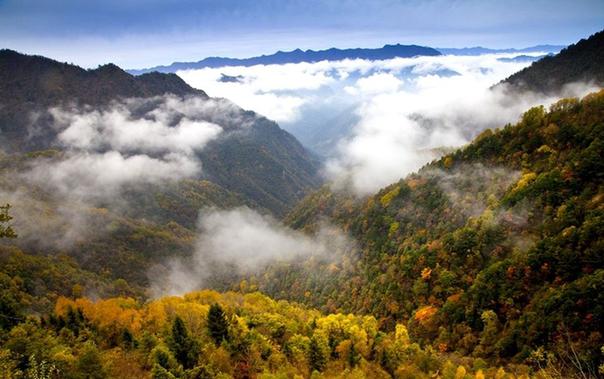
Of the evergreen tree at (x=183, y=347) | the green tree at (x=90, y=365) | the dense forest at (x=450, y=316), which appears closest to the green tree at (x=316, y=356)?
the dense forest at (x=450, y=316)

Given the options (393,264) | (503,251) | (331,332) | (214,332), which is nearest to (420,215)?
(393,264)

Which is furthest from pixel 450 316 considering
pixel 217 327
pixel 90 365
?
pixel 90 365

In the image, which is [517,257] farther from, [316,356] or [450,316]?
[316,356]

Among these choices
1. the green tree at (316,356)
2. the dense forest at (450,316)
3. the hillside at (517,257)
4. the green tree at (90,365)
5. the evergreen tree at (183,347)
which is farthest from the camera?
the hillside at (517,257)

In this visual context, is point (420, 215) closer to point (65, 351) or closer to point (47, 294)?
point (65, 351)

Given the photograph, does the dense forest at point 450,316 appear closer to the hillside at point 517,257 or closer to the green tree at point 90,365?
the green tree at point 90,365

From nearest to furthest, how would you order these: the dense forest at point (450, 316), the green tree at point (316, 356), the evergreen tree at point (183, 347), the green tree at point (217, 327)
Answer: the evergreen tree at point (183, 347), the dense forest at point (450, 316), the green tree at point (217, 327), the green tree at point (316, 356)

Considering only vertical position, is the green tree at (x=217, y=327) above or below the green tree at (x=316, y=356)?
above

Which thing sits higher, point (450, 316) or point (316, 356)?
point (316, 356)

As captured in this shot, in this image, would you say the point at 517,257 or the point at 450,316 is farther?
the point at 450,316
